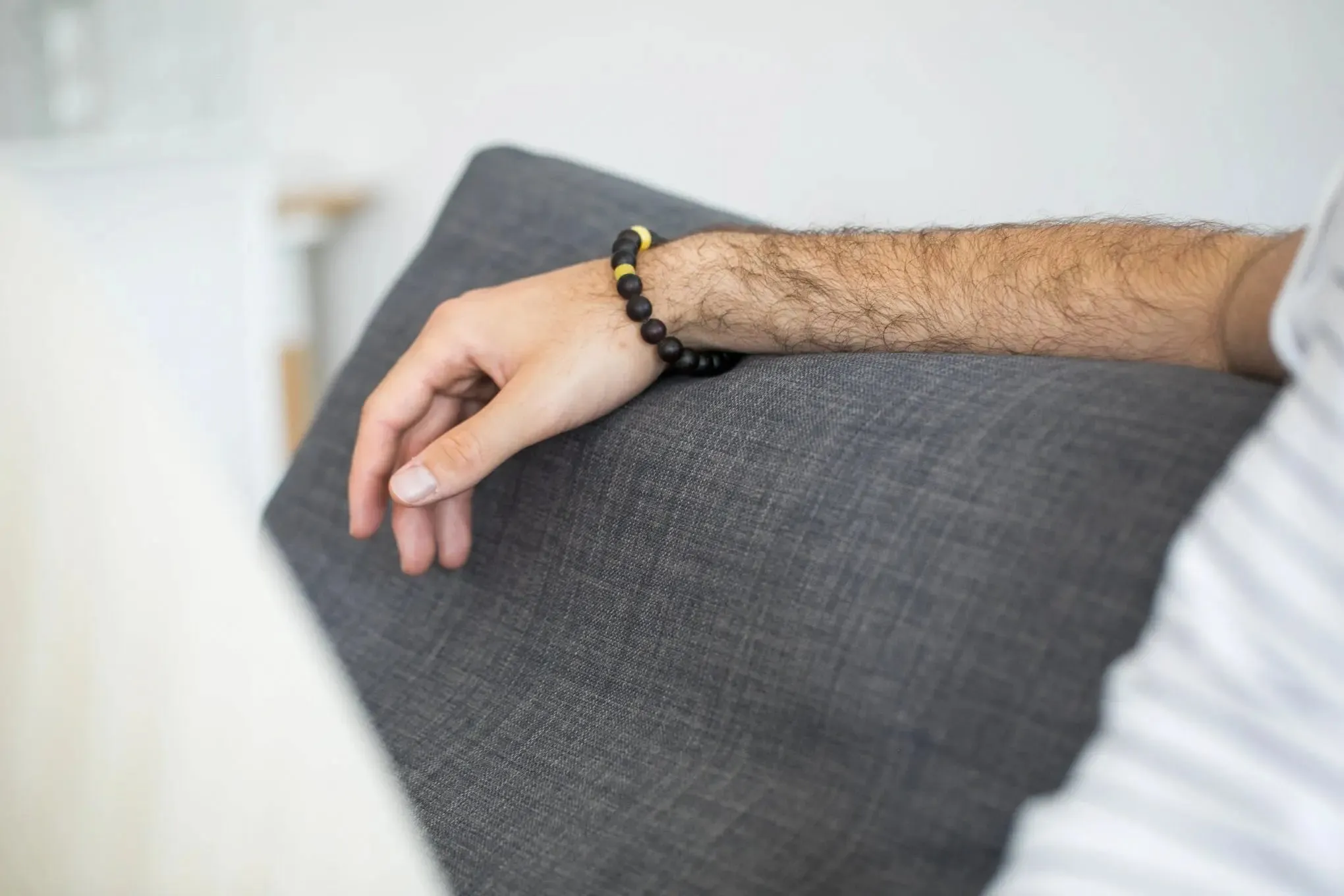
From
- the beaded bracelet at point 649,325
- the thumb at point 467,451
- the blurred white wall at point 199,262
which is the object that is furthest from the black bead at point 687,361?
the blurred white wall at point 199,262

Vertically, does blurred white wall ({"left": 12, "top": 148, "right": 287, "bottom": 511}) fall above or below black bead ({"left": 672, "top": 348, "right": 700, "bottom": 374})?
below

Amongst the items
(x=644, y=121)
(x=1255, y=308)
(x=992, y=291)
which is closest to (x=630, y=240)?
(x=992, y=291)

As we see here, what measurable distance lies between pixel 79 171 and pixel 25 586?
5.28ft

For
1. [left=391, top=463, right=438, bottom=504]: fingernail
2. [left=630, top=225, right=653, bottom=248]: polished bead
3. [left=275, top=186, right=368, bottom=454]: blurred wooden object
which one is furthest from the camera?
[left=275, top=186, right=368, bottom=454]: blurred wooden object

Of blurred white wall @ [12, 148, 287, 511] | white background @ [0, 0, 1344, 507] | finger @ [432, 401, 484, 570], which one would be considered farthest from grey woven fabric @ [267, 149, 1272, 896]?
blurred white wall @ [12, 148, 287, 511]

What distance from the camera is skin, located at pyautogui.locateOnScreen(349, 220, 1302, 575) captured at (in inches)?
25.9

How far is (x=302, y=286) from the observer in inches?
82.0

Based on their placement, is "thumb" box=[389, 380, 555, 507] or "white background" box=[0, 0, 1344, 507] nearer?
"thumb" box=[389, 380, 555, 507]

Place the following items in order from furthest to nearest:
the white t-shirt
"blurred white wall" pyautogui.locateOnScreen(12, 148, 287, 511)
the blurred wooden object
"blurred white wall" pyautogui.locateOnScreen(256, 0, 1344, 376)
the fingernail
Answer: the blurred wooden object, "blurred white wall" pyautogui.locateOnScreen(12, 148, 287, 511), "blurred white wall" pyautogui.locateOnScreen(256, 0, 1344, 376), the fingernail, the white t-shirt

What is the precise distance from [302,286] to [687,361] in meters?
1.51

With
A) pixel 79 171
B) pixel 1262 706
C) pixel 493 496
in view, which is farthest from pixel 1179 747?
pixel 79 171

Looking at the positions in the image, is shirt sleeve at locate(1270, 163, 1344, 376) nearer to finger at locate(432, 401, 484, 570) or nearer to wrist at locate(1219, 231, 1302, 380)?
wrist at locate(1219, 231, 1302, 380)

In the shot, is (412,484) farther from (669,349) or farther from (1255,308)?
(1255,308)

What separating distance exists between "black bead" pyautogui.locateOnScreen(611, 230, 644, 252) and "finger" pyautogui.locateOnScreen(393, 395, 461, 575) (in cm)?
16
